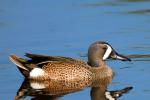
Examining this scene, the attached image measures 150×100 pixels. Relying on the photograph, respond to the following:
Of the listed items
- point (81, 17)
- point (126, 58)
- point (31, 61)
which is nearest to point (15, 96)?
point (31, 61)

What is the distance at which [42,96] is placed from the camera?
46.2 ft

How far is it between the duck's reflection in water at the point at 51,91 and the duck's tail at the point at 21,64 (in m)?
0.18

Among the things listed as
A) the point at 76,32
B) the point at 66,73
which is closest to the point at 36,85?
the point at 66,73

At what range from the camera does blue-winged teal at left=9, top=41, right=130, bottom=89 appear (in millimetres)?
15393

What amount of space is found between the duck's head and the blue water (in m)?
0.25

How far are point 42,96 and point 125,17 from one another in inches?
232

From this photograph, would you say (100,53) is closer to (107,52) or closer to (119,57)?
(107,52)

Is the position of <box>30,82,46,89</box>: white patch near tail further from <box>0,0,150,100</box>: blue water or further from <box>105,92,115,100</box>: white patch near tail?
<box>105,92,115,100</box>: white patch near tail

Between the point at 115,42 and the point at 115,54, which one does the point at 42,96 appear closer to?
the point at 115,54

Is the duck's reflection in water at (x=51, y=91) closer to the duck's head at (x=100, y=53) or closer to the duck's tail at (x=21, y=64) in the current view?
the duck's tail at (x=21, y=64)

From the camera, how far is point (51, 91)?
14594 millimetres

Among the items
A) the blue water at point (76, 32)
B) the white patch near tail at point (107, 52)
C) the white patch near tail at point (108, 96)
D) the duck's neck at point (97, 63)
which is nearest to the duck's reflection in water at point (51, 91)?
the white patch near tail at point (108, 96)

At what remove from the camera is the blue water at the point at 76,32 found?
14.9 meters

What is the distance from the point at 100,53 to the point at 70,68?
2.40ft
